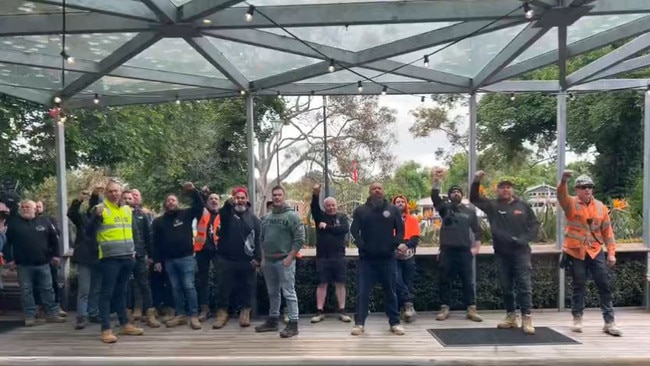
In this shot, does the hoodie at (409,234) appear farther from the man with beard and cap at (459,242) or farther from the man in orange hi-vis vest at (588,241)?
the man in orange hi-vis vest at (588,241)

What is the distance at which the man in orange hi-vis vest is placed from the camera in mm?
6871

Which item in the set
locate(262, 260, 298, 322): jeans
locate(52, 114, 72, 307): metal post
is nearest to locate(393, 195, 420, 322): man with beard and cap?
locate(262, 260, 298, 322): jeans

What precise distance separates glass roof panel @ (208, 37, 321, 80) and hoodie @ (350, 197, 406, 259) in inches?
82.7

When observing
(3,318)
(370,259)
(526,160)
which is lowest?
(3,318)

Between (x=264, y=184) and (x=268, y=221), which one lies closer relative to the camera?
(x=268, y=221)

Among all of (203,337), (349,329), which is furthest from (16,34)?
(349,329)

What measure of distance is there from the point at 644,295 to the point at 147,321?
656 centimetres

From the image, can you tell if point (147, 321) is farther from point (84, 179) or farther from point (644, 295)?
point (84, 179)

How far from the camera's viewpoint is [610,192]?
18.8 metres

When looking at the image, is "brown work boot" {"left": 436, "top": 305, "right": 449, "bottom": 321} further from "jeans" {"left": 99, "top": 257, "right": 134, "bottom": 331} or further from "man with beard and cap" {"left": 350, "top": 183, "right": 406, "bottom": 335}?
"jeans" {"left": 99, "top": 257, "right": 134, "bottom": 331}

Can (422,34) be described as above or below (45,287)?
above

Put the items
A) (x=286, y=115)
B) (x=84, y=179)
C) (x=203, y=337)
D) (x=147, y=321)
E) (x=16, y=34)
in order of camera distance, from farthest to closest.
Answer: (x=84, y=179)
(x=286, y=115)
(x=147, y=321)
(x=203, y=337)
(x=16, y=34)

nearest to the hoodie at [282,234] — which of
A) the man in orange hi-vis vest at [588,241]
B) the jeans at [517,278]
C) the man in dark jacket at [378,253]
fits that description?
the man in dark jacket at [378,253]

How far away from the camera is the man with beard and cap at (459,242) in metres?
7.79
